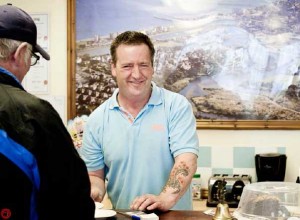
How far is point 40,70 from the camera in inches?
128

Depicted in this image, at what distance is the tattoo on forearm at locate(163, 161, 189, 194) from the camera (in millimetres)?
1868

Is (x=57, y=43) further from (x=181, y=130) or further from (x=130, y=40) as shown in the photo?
(x=181, y=130)

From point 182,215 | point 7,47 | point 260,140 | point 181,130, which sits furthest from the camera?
point 260,140

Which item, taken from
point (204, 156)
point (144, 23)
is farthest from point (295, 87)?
point (144, 23)

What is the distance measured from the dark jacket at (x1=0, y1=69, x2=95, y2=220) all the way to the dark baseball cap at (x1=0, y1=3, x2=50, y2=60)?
12 centimetres

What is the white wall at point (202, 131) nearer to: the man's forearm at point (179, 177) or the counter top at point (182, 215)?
the man's forearm at point (179, 177)

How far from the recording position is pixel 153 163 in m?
2.04

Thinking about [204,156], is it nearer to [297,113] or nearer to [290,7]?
[297,113]

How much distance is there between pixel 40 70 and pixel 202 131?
1239mm

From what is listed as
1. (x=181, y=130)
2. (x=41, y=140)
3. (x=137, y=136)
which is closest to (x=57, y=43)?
(x=137, y=136)

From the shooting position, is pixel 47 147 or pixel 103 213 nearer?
pixel 47 147

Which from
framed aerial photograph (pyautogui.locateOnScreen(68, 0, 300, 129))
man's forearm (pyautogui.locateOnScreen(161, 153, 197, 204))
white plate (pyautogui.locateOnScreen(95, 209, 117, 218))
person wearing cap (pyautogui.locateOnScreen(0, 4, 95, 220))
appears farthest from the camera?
framed aerial photograph (pyautogui.locateOnScreen(68, 0, 300, 129))

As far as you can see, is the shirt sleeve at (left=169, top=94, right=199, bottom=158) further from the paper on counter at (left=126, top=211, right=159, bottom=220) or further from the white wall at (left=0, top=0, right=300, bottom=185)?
the white wall at (left=0, top=0, right=300, bottom=185)

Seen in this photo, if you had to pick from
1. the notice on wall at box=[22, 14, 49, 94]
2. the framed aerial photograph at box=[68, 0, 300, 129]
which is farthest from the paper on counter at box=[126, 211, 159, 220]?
the notice on wall at box=[22, 14, 49, 94]
